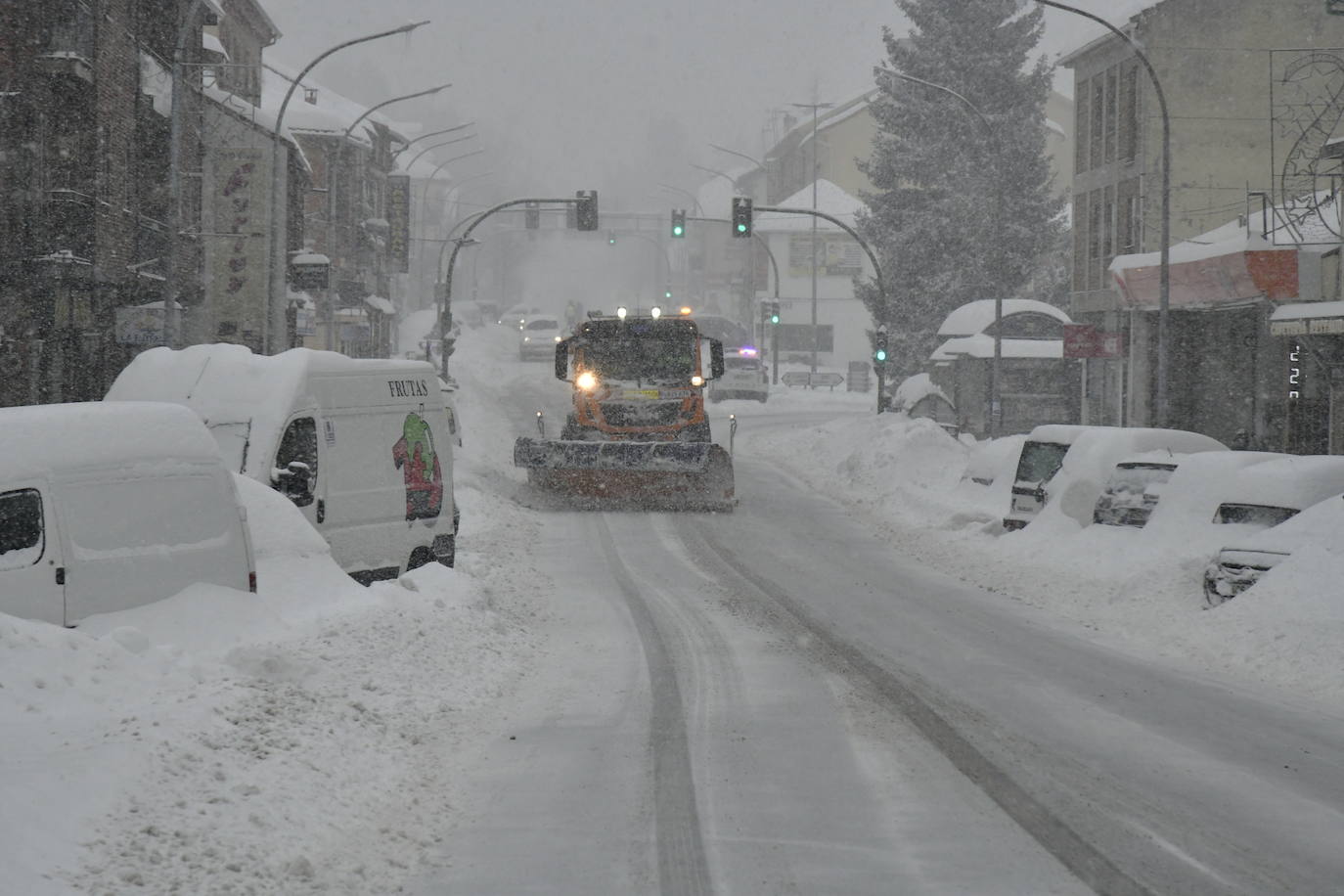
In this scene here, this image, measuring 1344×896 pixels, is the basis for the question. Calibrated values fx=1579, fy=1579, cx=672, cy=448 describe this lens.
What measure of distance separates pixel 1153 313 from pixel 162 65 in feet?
83.5

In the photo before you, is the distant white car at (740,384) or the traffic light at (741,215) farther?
the distant white car at (740,384)

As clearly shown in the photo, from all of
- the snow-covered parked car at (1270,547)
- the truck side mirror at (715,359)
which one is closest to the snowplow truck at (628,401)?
the truck side mirror at (715,359)

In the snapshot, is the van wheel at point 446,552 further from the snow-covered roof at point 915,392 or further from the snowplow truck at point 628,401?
the snow-covered roof at point 915,392

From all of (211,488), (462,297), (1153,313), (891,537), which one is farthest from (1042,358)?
(462,297)

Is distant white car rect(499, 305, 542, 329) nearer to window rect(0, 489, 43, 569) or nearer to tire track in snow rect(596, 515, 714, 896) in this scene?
tire track in snow rect(596, 515, 714, 896)

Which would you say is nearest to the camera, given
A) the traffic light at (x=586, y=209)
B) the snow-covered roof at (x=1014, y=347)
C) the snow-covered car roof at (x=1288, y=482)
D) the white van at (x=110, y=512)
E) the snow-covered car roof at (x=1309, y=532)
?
the white van at (x=110, y=512)

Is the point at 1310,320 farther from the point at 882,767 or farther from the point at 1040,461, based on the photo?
the point at 882,767

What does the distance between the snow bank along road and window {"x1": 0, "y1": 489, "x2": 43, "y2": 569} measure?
9.47 feet

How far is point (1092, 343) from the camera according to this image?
114ft

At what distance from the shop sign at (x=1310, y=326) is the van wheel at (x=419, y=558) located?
1740 centimetres

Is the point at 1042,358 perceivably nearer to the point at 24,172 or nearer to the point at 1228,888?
the point at 24,172

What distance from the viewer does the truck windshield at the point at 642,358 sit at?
26.1 metres

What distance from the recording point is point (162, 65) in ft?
117

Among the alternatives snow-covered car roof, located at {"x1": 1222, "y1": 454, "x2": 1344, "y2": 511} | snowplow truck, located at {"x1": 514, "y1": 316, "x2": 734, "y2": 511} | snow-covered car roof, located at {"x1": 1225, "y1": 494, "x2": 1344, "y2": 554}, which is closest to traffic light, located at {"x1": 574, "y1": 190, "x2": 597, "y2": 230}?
snowplow truck, located at {"x1": 514, "y1": 316, "x2": 734, "y2": 511}
